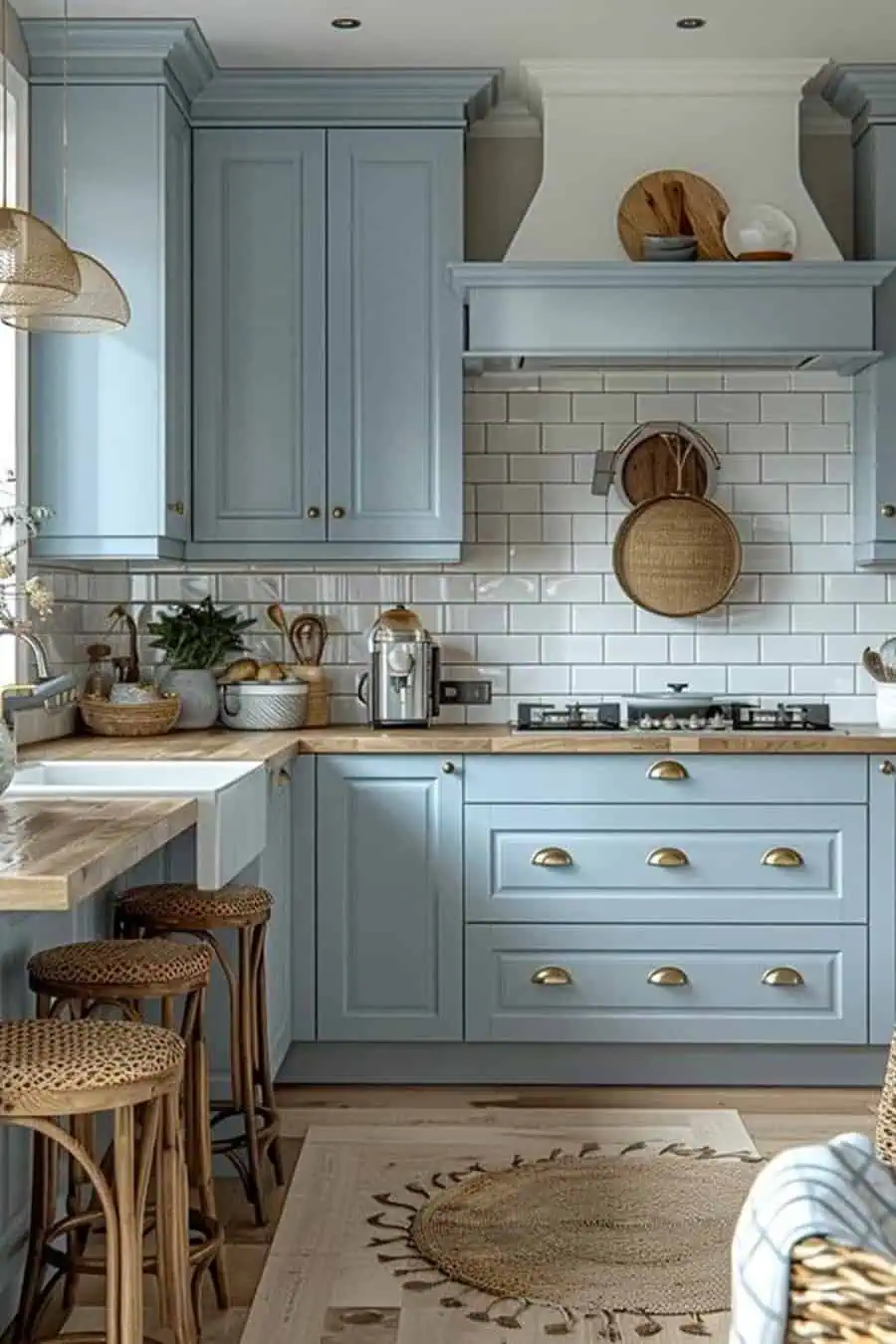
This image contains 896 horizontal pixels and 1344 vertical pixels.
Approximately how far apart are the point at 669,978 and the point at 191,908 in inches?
58.7

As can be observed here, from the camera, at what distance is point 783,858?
14.5 ft

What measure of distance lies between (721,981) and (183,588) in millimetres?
1893

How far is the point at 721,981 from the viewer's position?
14.6ft

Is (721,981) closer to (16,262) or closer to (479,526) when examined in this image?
(479,526)

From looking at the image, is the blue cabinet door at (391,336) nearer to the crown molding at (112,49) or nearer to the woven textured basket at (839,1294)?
the crown molding at (112,49)

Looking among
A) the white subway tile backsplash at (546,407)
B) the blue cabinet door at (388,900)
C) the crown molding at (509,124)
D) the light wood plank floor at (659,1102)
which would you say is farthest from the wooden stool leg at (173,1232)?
the crown molding at (509,124)

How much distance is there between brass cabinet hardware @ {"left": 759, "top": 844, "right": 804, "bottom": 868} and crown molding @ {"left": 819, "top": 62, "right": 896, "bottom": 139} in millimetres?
1986

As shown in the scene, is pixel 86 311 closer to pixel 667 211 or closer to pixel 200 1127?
pixel 200 1127

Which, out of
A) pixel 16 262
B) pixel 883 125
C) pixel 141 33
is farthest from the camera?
pixel 883 125

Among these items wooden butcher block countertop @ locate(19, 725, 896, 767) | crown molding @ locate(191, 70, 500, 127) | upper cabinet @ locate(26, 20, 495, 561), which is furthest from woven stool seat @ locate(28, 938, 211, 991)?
crown molding @ locate(191, 70, 500, 127)

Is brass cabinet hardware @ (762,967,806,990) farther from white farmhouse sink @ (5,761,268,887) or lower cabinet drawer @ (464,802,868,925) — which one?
white farmhouse sink @ (5,761,268,887)

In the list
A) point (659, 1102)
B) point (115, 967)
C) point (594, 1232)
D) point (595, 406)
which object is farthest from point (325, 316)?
point (594, 1232)

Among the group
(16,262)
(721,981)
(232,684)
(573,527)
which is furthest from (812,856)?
(16,262)

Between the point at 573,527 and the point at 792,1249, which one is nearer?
the point at 792,1249
